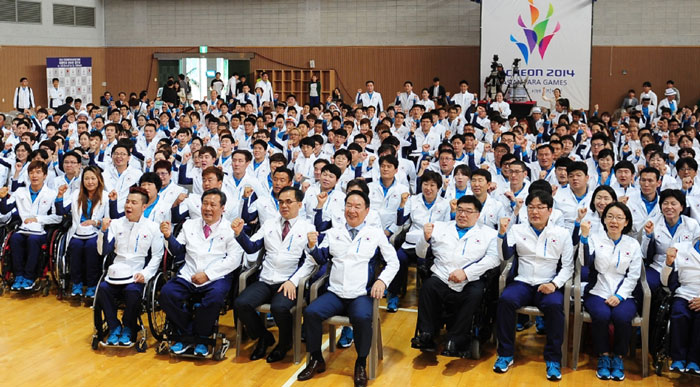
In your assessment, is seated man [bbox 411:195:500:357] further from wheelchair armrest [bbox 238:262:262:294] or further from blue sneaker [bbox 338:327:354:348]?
wheelchair armrest [bbox 238:262:262:294]

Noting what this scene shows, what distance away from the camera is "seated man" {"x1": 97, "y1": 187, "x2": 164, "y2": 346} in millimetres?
5816

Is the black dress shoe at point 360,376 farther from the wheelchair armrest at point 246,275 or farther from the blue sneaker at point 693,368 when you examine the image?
the blue sneaker at point 693,368

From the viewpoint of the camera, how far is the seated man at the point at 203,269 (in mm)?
5637

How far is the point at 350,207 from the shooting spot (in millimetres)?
5676

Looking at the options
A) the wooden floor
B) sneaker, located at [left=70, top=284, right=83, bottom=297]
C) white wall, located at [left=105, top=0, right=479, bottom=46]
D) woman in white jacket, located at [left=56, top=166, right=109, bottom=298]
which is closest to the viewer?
the wooden floor

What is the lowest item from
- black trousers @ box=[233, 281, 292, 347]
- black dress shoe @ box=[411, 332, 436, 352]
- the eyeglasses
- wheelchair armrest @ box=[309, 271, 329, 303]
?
black dress shoe @ box=[411, 332, 436, 352]

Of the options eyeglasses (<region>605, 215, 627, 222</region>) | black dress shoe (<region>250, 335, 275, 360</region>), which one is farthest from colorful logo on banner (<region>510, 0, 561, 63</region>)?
black dress shoe (<region>250, 335, 275, 360</region>)

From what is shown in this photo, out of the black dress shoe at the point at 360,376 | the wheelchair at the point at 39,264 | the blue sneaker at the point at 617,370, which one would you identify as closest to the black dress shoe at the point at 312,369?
the black dress shoe at the point at 360,376

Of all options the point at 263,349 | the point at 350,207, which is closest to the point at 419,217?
the point at 350,207

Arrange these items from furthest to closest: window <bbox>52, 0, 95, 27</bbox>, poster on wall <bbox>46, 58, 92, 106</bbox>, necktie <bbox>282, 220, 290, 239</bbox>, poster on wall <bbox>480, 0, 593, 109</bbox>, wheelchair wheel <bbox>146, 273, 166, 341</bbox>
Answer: window <bbox>52, 0, 95, 27</bbox>
poster on wall <bbox>46, 58, 92, 106</bbox>
poster on wall <bbox>480, 0, 593, 109</bbox>
necktie <bbox>282, 220, 290, 239</bbox>
wheelchair wheel <bbox>146, 273, 166, 341</bbox>

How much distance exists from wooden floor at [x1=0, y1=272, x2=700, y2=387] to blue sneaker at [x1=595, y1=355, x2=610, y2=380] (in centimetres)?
7

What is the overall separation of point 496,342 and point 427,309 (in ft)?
2.67

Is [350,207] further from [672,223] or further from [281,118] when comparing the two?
[281,118]

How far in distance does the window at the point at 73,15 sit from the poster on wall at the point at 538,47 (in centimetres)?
1245
